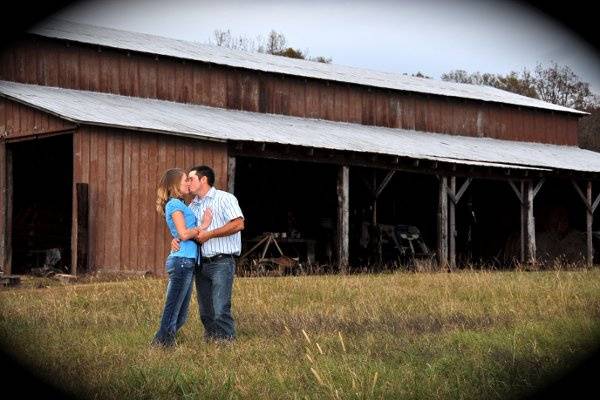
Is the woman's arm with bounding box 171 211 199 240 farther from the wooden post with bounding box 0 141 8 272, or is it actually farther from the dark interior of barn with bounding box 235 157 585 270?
the dark interior of barn with bounding box 235 157 585 270

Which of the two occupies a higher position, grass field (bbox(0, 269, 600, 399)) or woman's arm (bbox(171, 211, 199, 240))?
woman's arm (bbox(171, 211, 199, 240))

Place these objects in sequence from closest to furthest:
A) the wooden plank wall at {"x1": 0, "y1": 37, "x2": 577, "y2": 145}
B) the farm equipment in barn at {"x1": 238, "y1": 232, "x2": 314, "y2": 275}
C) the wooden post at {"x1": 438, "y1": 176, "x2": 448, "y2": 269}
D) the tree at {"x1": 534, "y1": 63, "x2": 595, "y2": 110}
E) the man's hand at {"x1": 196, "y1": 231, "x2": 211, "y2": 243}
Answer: the tree at {"x1": 534, "y1": 63, "x2": 595, "y2": 110}
the man's hand at {"x1": 196, "y1": 231, "x2": 211, "y2": 243}
the farm equipment in barn at {"x1": 238, "y1": 232, "x2": 314, "y2": 275}
the wooden plank wall at {"x1": 0, "y1": 37, "x2": 577, "y2": 145}
the wooden post at {"x1": 438, "y1": 176, "x2": 448, "y2": 269}

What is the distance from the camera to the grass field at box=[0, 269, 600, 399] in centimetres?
524

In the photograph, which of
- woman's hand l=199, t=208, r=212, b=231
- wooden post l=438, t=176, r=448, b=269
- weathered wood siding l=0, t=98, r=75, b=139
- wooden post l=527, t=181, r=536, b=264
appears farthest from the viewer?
wooden post l=527, t=181, r=536, b=264

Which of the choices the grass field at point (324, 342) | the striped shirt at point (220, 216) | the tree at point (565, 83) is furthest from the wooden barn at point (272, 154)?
the striped shirt at point (220, 216)

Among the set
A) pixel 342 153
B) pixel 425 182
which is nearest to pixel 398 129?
pixel 425 182

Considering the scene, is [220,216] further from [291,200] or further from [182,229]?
[291,200]

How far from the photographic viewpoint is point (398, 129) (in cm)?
2784

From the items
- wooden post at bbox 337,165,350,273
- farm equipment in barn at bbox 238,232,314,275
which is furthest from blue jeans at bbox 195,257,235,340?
wooden post at bbox 337,165,350,273

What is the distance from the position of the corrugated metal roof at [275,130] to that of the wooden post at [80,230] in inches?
56.1

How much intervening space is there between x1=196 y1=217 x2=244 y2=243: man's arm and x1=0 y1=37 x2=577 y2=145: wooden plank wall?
10612 millimetres

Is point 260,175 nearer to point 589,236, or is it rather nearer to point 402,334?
point 589,236

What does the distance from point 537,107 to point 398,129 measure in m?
6.21

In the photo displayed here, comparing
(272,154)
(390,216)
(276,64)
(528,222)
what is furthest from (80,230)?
(528,222)
